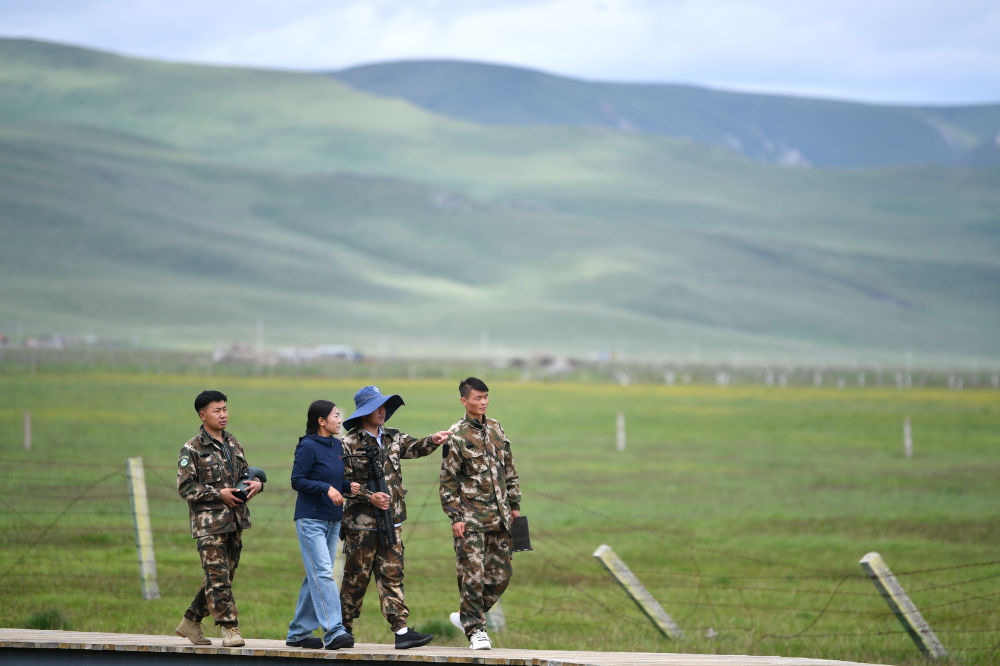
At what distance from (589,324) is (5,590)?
148457 millimetres

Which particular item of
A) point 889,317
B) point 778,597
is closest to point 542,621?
point 778,597

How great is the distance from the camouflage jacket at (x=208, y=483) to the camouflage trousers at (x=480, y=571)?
1590mm

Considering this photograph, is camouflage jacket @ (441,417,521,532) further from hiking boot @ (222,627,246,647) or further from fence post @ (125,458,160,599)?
fence post @ (125,458,160,599)

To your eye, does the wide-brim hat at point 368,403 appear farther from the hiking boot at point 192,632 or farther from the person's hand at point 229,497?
the hiking boot at point 192,632

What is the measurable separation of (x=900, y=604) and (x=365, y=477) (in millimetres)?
4671

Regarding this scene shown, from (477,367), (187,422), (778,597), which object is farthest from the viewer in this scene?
(477,367)

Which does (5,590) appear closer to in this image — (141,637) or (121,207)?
(141,637)

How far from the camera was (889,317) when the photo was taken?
188875 mm

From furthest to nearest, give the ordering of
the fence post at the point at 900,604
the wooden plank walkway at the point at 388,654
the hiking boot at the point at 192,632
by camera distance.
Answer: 1. the fence post at the point at 900,604
2. the hiking boot at the point at 192,632
3. the wooden plank walkway at the point at 388,654

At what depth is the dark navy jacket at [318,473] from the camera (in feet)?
34.7

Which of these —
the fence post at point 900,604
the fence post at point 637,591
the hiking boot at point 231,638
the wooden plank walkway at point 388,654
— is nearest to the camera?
the wooden plank walkway at point 388,654

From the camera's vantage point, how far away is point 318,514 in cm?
1064

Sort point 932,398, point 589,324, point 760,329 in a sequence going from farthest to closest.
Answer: point 760,329 < point 589,324 < point 932,398

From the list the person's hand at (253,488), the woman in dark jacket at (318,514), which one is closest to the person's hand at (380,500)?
the woman in dark jacket at (318,514)
